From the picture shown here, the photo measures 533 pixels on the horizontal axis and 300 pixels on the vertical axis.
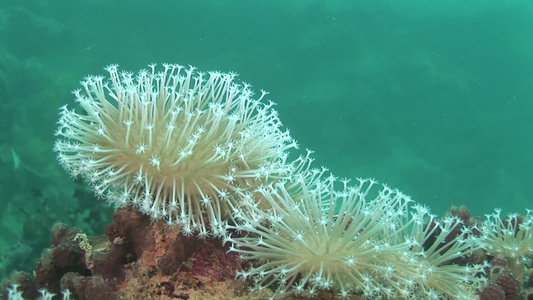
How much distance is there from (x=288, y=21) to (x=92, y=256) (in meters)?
21.9

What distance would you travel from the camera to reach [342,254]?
2.70 m

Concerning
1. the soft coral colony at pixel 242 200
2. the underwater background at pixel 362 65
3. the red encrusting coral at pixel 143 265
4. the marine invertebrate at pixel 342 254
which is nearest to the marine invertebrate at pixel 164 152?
the soft coral colony at pixel 242 200

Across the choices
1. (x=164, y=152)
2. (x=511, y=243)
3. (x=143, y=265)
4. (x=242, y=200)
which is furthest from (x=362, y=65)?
(x=143, y=265)

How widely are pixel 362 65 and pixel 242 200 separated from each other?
22.2 m

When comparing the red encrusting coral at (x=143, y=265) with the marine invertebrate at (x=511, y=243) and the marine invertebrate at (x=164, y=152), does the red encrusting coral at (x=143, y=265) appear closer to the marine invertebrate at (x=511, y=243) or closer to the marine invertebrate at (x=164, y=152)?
the marine invertebrate at (x=164, y=152)

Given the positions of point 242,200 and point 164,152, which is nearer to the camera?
point 164,152

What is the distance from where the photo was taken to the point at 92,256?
9.78 ft

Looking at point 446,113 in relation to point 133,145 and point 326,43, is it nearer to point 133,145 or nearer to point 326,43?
point 326,43

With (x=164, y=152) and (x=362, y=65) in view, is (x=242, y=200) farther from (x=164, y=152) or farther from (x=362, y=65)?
(x=362, y=65)

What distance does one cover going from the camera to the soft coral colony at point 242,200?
2752 millimetres

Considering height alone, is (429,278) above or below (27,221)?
below

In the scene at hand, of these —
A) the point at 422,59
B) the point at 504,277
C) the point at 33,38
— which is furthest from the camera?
the point at 422,59

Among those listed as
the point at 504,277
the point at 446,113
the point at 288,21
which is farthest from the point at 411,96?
the point at 504,277

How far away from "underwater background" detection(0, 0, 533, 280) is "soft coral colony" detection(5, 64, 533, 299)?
12348 millimetres
